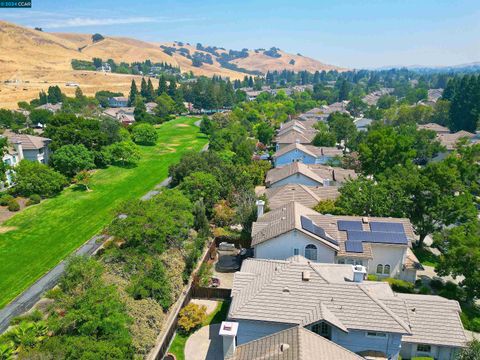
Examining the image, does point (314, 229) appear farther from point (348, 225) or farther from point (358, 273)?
point (358, 273)

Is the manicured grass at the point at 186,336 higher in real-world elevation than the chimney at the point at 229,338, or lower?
lower

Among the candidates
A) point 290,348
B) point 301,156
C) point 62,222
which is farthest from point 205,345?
point 301,156

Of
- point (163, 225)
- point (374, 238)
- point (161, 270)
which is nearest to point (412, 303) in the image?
point (374, 238)

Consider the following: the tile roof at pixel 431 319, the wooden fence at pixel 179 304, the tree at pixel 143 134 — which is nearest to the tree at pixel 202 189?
the wooden fence at pixel 179 304

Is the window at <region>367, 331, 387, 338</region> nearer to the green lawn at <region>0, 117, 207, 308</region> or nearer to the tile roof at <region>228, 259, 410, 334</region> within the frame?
the tile roof at <region>228, 259, 410, 334</region>

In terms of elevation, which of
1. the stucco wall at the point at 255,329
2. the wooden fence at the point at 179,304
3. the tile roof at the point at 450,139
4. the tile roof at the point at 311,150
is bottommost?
the wooden fence at the point at 179,304

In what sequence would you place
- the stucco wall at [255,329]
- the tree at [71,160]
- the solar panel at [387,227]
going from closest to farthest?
the stucco wall at [255,329], the solar panel at [387,227], the tree at [71,160]

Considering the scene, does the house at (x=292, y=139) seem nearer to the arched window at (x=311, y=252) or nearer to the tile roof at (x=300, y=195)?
the tile roof at (x=300, y=195)

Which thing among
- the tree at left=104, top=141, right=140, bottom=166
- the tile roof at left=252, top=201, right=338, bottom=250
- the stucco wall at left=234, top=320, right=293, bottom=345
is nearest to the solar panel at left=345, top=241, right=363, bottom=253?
the tile roof at left=252, top=201, right=338, bottom=250
